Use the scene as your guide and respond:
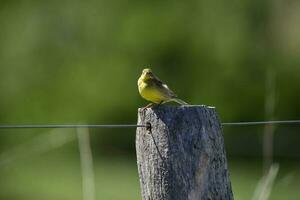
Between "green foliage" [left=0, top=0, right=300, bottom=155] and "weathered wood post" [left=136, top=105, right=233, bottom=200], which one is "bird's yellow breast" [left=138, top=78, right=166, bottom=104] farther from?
"green foliage" [left=0, top=0, right=300, bottom=155]

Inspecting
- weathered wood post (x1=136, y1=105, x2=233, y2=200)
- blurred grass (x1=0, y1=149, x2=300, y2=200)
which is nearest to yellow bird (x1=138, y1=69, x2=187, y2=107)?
weathered wood post (x1=136, y1=105, x2=233, y2=200)

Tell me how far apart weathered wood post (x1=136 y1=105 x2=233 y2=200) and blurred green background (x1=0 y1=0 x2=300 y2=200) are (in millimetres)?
11958

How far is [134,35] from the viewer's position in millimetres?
21797

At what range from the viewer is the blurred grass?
693 inches

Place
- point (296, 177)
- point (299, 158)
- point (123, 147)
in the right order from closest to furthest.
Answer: point (296, 177), point (299, 158), point (123, 147)

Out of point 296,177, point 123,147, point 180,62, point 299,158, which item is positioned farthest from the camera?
point 123,147

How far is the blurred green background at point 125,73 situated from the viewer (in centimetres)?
1972

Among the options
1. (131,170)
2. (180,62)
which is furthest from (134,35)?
(131,170)

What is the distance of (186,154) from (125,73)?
57.0 ft

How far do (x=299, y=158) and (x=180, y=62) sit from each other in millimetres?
2925

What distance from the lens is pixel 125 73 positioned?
72.7 feet

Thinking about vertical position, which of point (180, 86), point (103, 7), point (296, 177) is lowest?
point (296, 177)

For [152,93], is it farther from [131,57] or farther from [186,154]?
[131,57]

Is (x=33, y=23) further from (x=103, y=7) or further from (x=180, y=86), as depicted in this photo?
(x=180, y=86)
